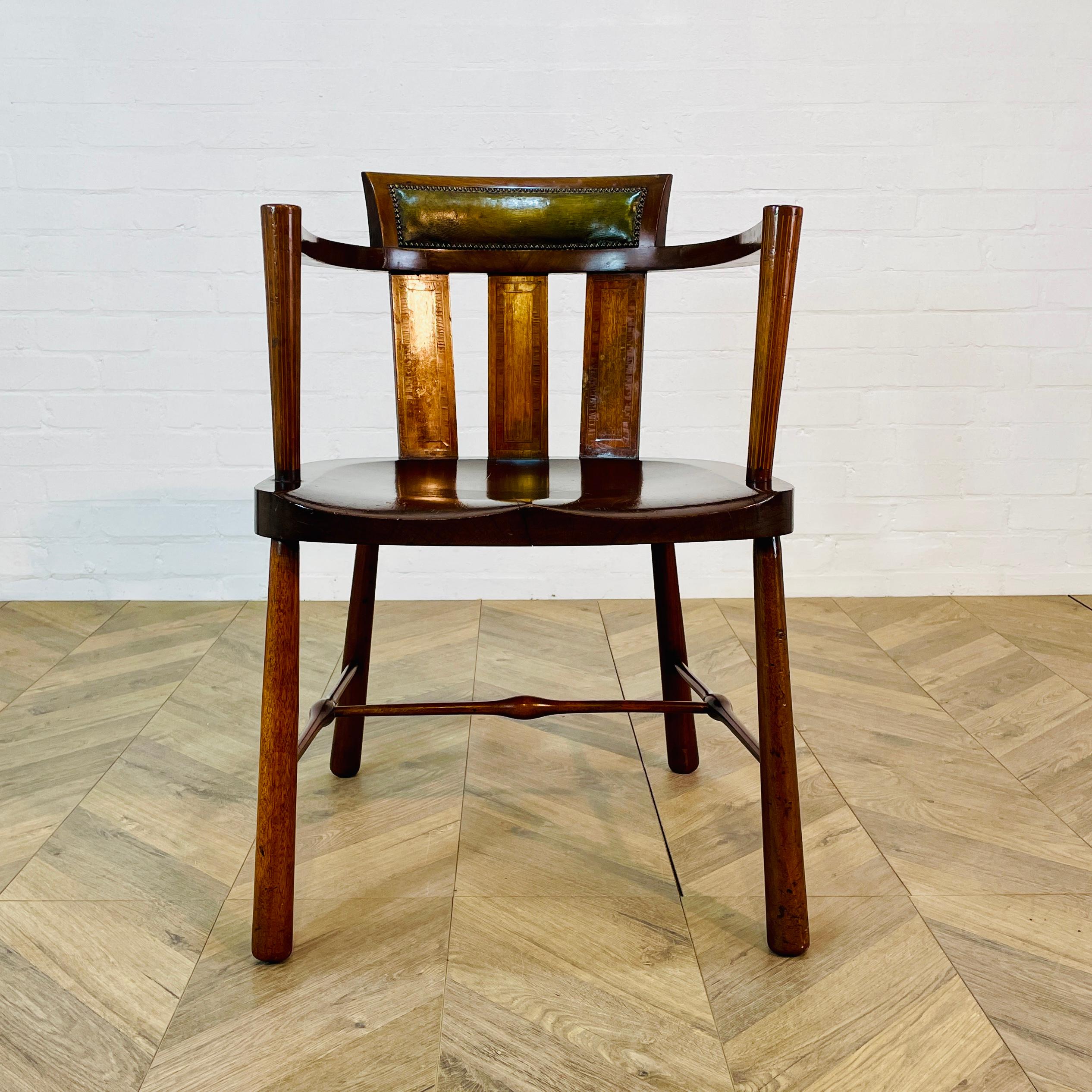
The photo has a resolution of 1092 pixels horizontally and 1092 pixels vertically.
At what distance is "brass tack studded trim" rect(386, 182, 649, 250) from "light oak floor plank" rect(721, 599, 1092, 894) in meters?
0.75

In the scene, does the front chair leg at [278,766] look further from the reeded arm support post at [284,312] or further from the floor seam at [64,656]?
the floor seam at [64,656]

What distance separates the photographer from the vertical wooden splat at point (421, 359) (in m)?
1.26

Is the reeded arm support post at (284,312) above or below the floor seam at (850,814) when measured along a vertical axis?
above

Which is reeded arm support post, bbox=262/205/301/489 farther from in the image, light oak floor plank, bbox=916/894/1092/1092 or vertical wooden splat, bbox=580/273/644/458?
light oak floor plank, bbox=916/894/1092/1092

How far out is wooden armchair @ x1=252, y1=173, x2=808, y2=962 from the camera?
2.93ft

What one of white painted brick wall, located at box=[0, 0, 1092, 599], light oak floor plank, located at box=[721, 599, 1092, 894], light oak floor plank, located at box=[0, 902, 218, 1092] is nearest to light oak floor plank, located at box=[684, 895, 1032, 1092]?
light oak floor plank, located at box=[721, 599, 1092, 894]

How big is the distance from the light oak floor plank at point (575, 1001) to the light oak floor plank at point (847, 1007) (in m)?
0.03

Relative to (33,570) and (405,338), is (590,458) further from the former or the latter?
(33,570)

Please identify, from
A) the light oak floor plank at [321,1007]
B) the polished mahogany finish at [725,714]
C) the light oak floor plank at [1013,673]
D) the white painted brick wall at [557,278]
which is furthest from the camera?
A: the white painted brick wall at [557,278]

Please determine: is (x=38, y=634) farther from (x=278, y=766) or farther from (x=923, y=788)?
(x=923, y=788)

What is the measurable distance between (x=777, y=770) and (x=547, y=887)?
29 centimetres

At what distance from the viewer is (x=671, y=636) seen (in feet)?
4.26

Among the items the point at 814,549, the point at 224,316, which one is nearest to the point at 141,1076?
the point at 224,316

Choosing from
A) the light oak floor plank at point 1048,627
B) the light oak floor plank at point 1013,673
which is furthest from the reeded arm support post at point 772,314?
the light oak floor plank at point 1048,627
